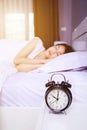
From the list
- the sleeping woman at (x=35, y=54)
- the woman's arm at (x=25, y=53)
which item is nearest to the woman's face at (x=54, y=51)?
the sleeping woman at (x=35, y=54)

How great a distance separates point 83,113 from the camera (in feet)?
3.74

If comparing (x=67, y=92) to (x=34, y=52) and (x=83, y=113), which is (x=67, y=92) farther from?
(x=34, y=52)

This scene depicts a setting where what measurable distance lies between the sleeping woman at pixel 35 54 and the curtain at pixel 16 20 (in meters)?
0.07

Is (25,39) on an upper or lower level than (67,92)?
upper

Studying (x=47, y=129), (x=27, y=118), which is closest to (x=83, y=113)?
(x=47, y=129)

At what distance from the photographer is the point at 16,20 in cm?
149

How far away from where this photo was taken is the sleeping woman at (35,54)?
1.41 metres

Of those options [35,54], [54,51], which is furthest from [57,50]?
[35,54]

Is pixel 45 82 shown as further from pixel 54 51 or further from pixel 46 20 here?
pixel 46 20

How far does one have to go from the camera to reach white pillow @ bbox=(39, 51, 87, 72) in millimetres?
1360

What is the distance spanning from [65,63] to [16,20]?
0.41 metres

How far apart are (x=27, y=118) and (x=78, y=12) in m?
0.68

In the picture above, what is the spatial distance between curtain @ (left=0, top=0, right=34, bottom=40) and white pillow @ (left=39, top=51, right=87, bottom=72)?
0.75 ft

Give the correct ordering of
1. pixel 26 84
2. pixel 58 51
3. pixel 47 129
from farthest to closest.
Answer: pixel 58 51, pixel 26 84, pixel 47 129
